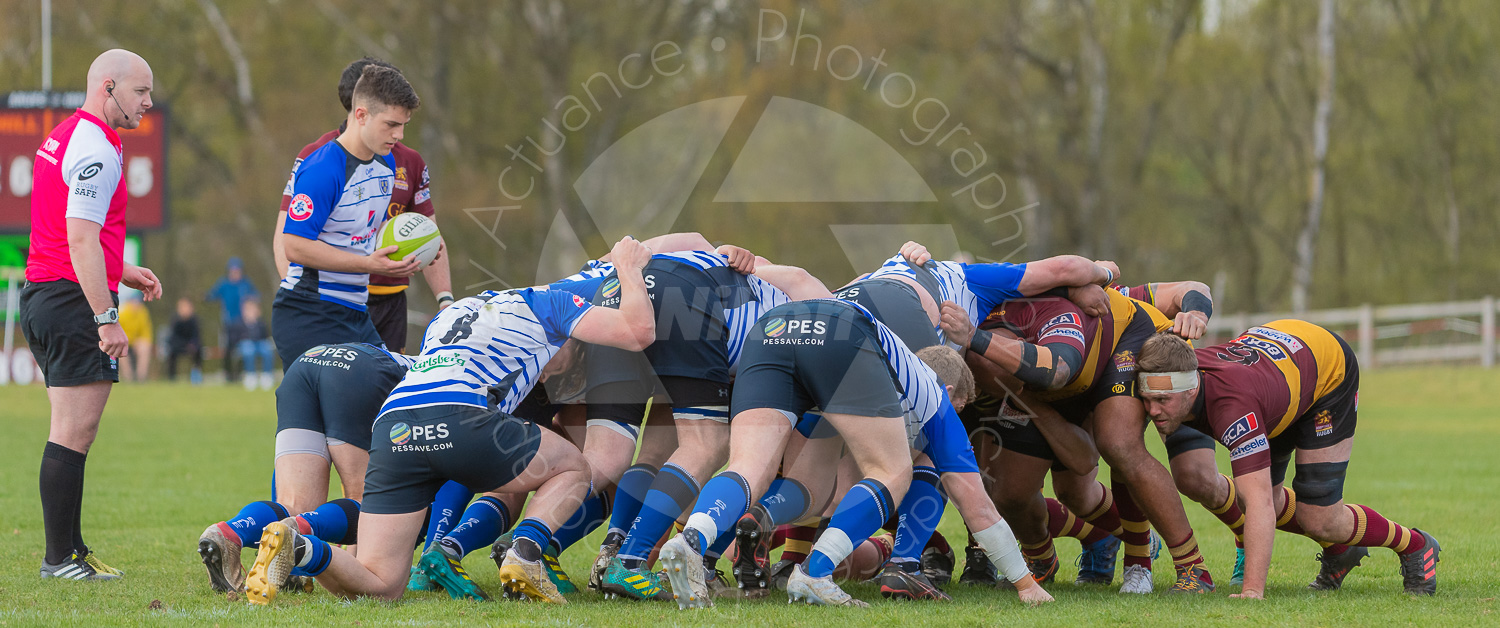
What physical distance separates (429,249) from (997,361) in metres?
2.80

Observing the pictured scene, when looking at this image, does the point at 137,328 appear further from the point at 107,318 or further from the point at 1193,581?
the point at 1193,581

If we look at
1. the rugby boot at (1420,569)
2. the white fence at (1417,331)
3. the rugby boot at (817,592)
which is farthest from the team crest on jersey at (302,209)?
the white fence at (1417,331)

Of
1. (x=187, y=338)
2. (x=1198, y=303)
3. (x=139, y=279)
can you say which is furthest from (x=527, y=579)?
(x=187, y=338)

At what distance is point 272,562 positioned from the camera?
4.44m

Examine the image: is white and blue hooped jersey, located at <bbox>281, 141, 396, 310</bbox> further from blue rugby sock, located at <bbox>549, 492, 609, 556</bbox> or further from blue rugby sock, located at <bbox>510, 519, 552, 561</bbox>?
blue rugby sock, located at <bbox>510, 519, 552, 561</bbox>

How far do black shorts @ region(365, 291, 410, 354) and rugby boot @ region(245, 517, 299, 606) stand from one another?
2152mm

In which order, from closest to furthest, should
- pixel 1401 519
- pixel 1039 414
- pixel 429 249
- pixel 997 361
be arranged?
pixel 997 361
pixel 1039 414
pixel 429 249
pixel 1401 519

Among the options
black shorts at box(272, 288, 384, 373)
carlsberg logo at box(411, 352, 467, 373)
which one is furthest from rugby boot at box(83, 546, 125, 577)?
carlsberg logo at box(411, 352, 467, 373)

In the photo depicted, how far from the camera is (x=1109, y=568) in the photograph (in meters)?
5.91

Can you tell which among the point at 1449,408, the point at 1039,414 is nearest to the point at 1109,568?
the point at 1039,414

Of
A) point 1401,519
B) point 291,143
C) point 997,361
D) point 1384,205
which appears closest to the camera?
point 997,361

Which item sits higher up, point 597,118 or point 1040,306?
point 597,118

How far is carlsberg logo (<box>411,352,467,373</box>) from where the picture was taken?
4.86m

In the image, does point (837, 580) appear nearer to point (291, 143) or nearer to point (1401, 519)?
point (1401, 519)
